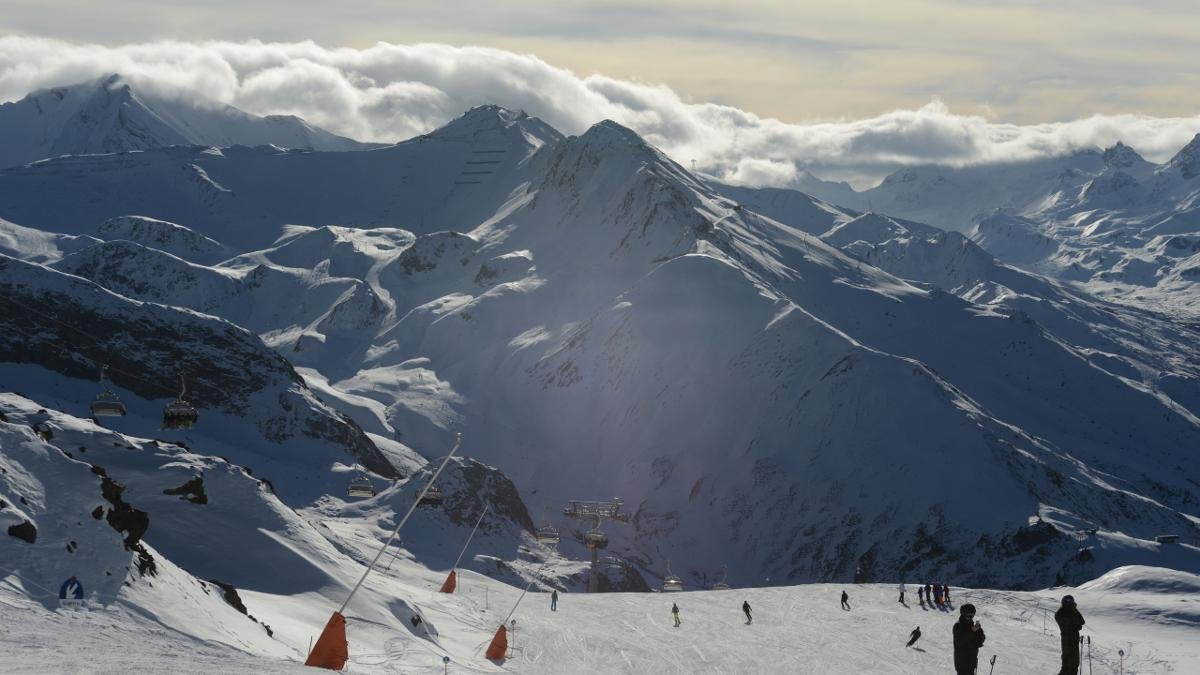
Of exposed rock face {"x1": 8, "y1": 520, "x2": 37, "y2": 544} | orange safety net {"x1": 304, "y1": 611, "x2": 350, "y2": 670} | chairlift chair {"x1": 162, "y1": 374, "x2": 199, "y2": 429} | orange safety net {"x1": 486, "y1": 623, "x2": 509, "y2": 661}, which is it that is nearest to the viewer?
exposed rock face {"x1": 8, "y1": 520, "x2": 37, "y2": 544}

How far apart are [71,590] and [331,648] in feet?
23.6

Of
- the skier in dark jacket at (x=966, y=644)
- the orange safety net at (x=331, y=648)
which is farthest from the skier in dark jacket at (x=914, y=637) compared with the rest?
the skier in dark jacket at (x=966, y=644)

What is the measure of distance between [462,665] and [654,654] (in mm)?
14344

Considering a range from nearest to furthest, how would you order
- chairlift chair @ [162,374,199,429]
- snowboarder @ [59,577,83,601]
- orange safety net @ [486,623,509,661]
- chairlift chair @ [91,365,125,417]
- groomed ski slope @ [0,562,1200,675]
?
1. snowboarder @ [59,577,83,601]
2. groomed ski slope @ [0,562,1200,675]
3. orange safety net @ [486,623,509,661]
4. chairlift chair @ [162,374,199,429]
5. chairlift chair @ [91,365,125,417]

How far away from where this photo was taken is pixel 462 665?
59594 mm

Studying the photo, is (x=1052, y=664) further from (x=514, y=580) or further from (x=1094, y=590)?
(x=514, y=580)

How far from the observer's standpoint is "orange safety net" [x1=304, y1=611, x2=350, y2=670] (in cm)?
4059

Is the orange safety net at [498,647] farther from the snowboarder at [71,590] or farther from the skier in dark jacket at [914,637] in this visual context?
the snowboarder at [71,590]

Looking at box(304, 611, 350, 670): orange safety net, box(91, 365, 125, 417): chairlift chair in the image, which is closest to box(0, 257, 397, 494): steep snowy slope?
box(91, 365, 125, 417): chairlift chair

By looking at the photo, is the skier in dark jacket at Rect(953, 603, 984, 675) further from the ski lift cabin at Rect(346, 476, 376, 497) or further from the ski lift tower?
the ski lift tower

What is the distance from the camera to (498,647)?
65812 mm

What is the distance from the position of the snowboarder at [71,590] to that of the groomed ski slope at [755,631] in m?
0.75

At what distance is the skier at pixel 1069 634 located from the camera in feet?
Answer: 92.8

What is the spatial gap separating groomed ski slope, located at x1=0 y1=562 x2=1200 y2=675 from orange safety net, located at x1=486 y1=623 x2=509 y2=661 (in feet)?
2.69
